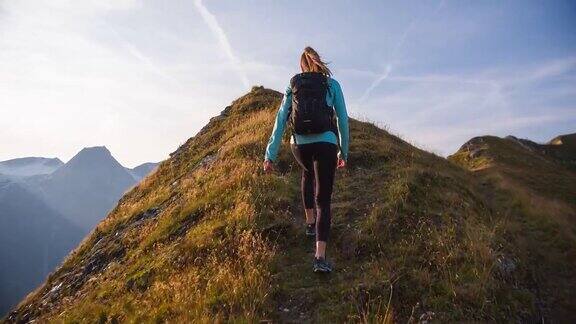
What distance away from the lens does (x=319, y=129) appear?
6.73 m

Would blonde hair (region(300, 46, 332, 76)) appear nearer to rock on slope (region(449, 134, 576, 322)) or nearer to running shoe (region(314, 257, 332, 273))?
running shoe (region(314, 257, 332, 273))

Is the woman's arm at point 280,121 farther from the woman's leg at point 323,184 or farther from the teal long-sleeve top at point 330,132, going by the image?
the woman's leg at point 323,184

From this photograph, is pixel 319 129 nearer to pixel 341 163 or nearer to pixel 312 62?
pixel 341 163

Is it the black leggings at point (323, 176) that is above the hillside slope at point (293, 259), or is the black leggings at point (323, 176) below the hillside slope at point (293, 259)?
above

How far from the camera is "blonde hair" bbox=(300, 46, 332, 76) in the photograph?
703 centimetres

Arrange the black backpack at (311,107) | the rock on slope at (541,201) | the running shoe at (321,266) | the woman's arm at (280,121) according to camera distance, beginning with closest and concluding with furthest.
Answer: the black backpack at (311,107)
the running shoe at (321,266)
the woman's arm at (280,121)
the rock on slope at (541,201)

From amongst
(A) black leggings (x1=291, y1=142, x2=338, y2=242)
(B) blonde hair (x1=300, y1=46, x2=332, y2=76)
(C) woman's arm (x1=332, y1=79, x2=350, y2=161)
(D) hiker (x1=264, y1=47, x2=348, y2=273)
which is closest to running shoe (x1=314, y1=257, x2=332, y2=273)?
(D) hiker (x1=264, y1=47, x2=348, y2=273)

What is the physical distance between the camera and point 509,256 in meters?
8.88

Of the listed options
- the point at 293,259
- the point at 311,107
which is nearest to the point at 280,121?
the point at 311,107

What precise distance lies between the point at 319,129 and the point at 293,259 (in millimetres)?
2456

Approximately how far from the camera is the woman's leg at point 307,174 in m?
7.00

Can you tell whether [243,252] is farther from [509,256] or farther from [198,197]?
[509,256]

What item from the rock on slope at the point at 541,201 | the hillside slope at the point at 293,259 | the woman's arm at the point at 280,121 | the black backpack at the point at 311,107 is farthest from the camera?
the rock on slope at the point at 541,201

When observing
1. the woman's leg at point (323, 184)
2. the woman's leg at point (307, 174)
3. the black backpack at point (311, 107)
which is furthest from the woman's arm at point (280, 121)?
the woman's leg at point (323, 184)
